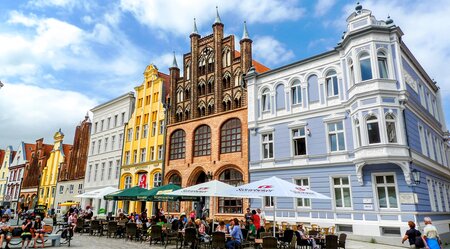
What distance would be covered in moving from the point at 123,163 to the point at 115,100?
882 centimetres

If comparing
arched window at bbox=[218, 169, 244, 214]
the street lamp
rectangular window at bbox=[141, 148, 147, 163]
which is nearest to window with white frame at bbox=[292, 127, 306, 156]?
arched window at bbox=[218, 169, 244, 214]

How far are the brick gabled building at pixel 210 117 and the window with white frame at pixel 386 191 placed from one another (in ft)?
31.9

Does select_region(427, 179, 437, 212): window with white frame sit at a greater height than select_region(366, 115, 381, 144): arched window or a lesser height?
lesser

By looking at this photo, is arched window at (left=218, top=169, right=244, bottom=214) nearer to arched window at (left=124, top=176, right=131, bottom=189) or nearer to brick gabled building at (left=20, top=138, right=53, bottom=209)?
arched window at (left=124, top=176, right=131, bottom=189)

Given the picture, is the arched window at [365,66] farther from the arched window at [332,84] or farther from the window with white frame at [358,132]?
the window with white frame at [358,132]

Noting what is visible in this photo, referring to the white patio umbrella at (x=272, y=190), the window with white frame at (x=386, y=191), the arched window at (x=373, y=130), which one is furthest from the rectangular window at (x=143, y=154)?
the window with white frame at (x=386, y=191)

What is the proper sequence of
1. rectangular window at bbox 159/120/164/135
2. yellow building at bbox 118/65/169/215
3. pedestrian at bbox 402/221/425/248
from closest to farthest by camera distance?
pedestrian at bbox 402/221/425/248 → yellow building at bbox 118/65/169/215 → rectangular window at bbox 159/120/164/135

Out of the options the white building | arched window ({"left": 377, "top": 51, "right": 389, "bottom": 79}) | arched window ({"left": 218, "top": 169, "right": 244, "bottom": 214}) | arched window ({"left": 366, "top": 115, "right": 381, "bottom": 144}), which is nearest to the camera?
arched window ({"left": 366, "top": 115, "right": 381, "bottom": 144})

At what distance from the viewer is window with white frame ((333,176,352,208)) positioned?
61.4 feet

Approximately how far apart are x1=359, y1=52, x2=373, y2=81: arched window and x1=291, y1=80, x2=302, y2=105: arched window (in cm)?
495

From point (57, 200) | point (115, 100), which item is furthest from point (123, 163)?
point (57, 200)

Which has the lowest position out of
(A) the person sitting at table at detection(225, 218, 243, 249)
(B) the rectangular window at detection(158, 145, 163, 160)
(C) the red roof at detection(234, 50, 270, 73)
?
(A) the person sitting at table at detection(225, 218, 243, 249)

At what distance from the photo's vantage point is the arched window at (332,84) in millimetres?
20938

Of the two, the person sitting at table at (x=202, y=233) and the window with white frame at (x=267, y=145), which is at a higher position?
the window with white frame at (x=267, y=145)
